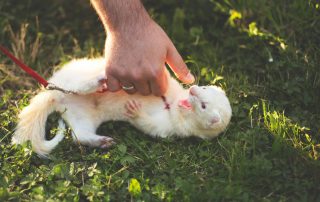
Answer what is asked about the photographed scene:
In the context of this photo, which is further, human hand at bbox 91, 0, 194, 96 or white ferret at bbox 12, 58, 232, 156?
white ferret at bbox 12, 58, 232, 156

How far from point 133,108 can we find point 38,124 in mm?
585

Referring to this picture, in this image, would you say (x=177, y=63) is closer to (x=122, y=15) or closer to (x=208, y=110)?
(x=208, y=110)

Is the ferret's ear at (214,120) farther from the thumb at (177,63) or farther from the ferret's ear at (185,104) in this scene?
the thumb at (177,63)

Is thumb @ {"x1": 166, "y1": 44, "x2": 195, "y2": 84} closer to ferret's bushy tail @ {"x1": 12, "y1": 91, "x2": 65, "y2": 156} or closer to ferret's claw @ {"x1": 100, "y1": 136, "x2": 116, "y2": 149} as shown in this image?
ferret's claw @ {"x1": 100, "y1": 136, "x2": 116, "y2": 149}

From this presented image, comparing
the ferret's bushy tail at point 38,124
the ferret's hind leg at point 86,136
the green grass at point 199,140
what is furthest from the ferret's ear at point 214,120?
the ferret's bushy tail at point 38,124

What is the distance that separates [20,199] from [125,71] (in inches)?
35.2

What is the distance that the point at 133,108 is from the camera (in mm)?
2854

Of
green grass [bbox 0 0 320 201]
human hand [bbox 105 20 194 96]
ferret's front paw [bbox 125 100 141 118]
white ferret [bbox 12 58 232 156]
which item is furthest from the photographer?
ferret's front paw [bbox 125 100 141 118]

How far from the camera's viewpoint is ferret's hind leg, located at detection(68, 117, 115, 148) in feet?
9.18

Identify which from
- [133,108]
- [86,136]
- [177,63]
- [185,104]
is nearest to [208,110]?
[185,104]

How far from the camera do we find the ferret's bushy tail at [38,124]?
2.77 meters

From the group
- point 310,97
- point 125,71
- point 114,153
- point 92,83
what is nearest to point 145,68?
point 125,71

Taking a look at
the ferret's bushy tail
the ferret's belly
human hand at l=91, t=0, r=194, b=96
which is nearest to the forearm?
human hand at l=91, t=0, r=194, b=96

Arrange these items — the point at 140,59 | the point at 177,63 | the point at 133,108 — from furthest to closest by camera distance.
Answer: the point at 133,108
the point at 177,63
the point at 140,59
